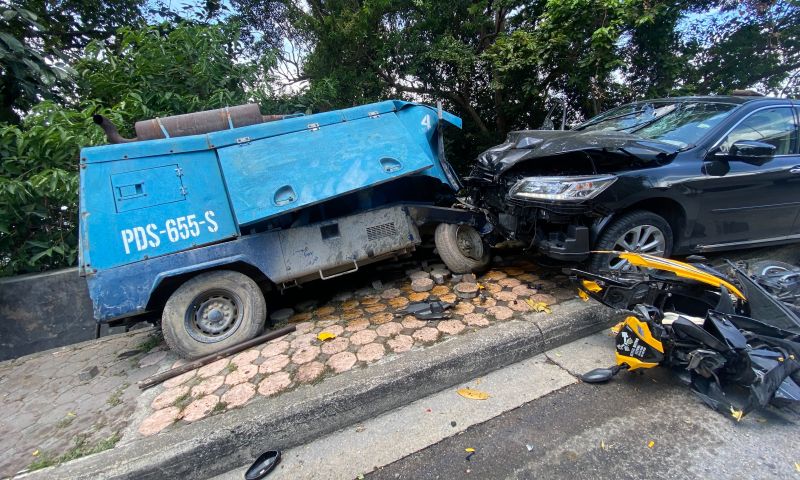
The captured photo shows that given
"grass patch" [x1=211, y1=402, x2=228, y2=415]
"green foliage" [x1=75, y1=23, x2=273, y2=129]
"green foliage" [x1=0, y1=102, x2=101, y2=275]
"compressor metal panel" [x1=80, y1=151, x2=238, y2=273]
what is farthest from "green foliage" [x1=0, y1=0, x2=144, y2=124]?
"grass patch" [x1=211, y1=402, x2=228, y2=415]

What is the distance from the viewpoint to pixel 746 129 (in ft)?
10.6

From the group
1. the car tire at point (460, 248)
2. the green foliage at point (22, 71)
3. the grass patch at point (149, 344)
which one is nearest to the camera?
the grass patch at point (149, 344)

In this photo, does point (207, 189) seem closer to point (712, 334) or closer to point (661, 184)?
point (712, 334)

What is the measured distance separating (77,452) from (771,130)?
615 centimetres

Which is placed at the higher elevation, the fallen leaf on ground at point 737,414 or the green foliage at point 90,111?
the green foliage at point 90,111

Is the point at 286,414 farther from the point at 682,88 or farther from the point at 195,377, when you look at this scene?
the point at 682,88

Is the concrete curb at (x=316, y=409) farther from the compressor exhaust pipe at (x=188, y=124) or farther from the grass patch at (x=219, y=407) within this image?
the compressor exhaust pipe at (x=188, y=124)

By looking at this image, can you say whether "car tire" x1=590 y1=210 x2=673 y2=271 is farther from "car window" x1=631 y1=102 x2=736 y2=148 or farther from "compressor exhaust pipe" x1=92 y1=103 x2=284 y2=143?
"compressor exhaust pipe" x1=92 y1=103 x2=284 y2=143

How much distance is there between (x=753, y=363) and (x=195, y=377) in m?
3.53

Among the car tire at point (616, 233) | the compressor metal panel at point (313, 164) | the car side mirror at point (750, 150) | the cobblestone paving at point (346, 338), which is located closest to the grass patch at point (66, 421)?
the cobblestone paving at point (346, 338)

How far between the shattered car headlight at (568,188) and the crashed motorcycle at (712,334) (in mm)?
558

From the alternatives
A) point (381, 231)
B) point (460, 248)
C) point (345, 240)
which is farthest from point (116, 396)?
point (460, 248)

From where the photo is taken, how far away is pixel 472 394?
7.71 feet

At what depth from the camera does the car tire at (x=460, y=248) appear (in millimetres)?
3668
